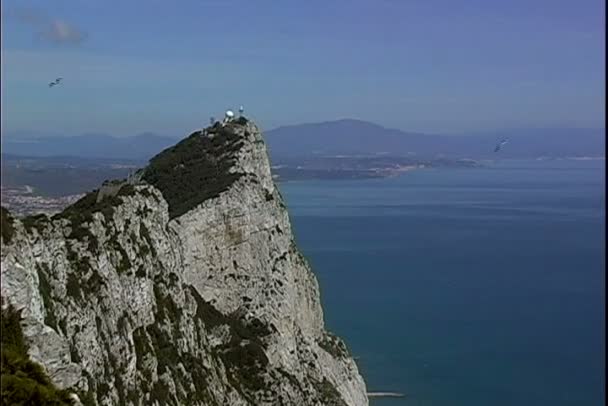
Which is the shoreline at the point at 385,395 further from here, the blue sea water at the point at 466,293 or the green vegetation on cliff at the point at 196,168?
the green vegetation on cliff at the point at 196,168

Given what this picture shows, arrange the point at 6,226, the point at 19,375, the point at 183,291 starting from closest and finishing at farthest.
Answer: the point at 19,375 → the point at 6,226 → the point at 183,291

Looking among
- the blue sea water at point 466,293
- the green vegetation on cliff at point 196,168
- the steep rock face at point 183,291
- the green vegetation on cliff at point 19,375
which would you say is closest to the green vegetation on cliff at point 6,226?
the steep rock face at point 183,291

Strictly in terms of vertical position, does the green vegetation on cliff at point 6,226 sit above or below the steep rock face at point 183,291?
above

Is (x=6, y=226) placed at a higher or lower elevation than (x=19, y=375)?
higher

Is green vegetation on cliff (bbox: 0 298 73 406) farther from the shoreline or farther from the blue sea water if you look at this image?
the blue sea water

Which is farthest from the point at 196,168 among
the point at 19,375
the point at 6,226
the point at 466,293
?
the point at 466,293

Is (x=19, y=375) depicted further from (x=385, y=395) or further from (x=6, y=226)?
(x=385, y=395)

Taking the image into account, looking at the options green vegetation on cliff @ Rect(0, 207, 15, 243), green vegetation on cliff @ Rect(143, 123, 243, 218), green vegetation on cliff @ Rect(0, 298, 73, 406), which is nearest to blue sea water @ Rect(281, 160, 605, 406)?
green vegetation on cliff @ Rect(143, 123, 243, 218)
